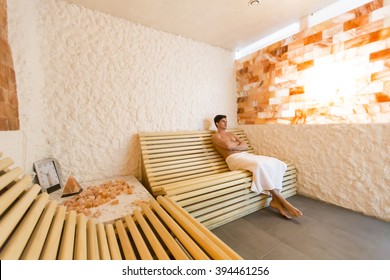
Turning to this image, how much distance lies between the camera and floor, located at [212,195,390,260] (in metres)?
1.49

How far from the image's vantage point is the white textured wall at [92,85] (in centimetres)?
184

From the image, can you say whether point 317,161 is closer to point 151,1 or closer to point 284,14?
point 284,14

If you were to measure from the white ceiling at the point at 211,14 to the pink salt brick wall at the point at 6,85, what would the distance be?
39.9 inches

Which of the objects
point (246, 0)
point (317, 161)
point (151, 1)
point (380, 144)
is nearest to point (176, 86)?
point (151, 1)

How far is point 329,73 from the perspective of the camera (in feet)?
7.89

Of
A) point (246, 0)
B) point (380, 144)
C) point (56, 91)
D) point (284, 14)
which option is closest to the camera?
point (380, 144)

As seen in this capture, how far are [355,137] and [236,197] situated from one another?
5.40ft

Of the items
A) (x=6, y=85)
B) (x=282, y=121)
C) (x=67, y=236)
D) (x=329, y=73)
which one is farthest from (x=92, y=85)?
(x=329, y=73)

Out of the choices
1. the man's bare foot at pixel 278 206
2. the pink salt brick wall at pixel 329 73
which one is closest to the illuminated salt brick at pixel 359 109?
the pink salt brick wall at pixel 329 73

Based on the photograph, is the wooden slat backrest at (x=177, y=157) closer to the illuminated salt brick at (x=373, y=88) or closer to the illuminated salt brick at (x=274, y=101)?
the illuminated salt brick at (x=274, y=101)

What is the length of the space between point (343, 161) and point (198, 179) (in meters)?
1.90

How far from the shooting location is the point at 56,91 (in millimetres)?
2102

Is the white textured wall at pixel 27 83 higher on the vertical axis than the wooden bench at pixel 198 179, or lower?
higher

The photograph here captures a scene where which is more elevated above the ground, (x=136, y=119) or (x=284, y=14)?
(x=284, y=14)
